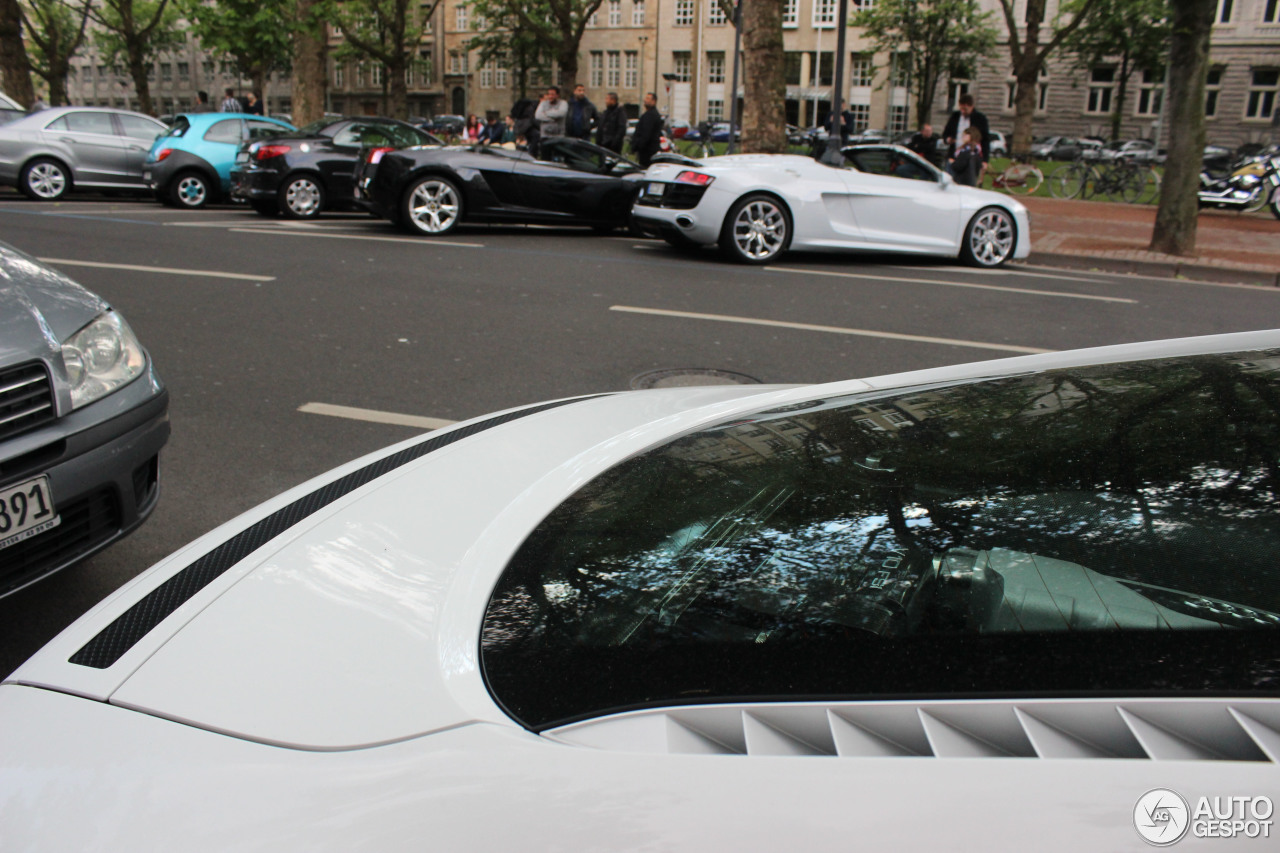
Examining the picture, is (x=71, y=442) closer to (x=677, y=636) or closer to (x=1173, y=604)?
(x=677, y=636)

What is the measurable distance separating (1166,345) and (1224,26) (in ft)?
200

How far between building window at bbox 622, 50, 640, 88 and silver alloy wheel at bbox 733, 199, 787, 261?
6340 cm

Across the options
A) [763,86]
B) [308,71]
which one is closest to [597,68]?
[308,71]

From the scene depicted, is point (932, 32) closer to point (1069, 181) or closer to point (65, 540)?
point (1069, 181)

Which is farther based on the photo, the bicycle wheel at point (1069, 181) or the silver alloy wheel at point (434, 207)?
the bicycle wheel at point (1069, 181)

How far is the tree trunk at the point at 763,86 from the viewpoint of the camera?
15461 millimetres

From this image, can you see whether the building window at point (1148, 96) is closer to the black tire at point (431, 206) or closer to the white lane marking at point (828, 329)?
the black tire at point (431, 206)

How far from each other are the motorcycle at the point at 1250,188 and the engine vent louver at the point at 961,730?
2058 centimetres

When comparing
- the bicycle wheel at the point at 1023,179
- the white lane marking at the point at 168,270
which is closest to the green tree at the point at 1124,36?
the bicycle wheel at the point at 1023,179

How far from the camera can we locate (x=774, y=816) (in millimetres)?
989

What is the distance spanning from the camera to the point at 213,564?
166 cm

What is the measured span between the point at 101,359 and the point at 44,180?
610 inches

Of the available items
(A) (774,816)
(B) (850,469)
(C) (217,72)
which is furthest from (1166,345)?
(C) (217,72)
